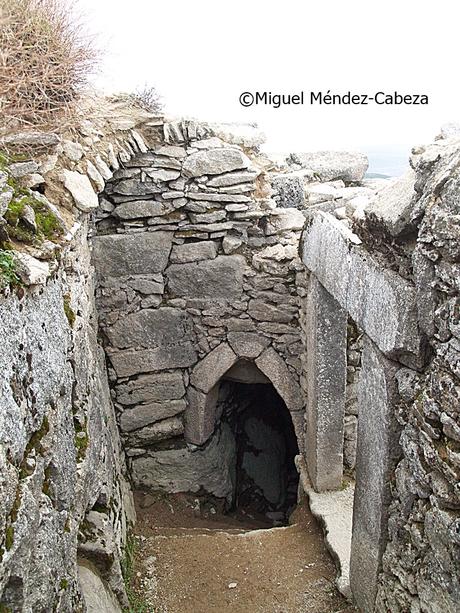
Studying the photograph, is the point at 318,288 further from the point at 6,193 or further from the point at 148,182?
the point at 6,193

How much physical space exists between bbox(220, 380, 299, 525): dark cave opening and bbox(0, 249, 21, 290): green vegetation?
478cm

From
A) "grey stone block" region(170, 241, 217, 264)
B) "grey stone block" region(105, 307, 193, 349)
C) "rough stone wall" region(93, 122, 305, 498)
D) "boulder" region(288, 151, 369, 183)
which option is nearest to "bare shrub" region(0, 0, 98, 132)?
"rough stone wall" region(93, 122, 305, 498)

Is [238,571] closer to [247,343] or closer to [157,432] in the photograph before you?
[157,432]

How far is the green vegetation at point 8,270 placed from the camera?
2155 mm

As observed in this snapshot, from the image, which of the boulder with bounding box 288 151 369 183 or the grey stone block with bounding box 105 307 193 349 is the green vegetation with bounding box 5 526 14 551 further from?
the boulder with bounding box 288 151 369 183

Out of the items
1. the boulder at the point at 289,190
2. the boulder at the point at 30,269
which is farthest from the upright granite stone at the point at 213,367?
the boulder at the point at 30,269

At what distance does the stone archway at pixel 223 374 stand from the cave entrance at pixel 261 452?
0.71m

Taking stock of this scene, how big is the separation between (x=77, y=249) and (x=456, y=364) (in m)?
2.59

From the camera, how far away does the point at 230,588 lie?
4.36m

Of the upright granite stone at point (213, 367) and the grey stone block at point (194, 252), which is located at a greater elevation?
the grey stone block at point (194, 252)

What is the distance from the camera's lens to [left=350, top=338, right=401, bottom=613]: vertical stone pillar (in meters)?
3.05

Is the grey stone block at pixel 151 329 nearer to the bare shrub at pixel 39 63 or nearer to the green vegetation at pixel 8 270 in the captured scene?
the bare shrub at pixel 39 63

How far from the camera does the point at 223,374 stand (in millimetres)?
6008

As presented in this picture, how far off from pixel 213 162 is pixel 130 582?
3.42 metres
